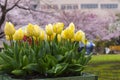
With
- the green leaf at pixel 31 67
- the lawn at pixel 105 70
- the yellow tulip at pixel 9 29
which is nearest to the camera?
the green leaf at pixel 31 67

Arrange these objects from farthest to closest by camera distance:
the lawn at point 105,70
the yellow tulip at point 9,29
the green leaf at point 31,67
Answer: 1. the lawn at point 105,70
2. the yellow tulip at point 9,29
3. the green leaf at point 31,67

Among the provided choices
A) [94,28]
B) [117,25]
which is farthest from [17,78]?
[117,25]

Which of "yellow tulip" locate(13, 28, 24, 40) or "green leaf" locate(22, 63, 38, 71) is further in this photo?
"yellow tulip" locate(13, 28, 24, 40)

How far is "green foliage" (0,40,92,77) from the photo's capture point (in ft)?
9.25

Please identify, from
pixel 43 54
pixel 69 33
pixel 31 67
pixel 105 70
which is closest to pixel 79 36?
pixel 69 33

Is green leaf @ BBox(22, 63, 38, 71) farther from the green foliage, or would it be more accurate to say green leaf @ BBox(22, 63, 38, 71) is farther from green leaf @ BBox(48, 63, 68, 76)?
green leaf @ BBox(48, 63, 68, 76)

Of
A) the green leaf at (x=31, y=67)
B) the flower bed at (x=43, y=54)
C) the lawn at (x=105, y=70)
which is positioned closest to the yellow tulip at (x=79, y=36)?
the flower bed at (x=43, y=54)

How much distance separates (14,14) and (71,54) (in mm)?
16412

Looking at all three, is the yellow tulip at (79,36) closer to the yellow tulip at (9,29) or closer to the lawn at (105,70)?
the yellow tulip at (9,29)

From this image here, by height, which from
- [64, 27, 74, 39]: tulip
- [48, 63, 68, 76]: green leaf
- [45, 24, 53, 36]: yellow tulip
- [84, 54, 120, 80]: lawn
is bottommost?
[84, 54, 120, 80]: lawn

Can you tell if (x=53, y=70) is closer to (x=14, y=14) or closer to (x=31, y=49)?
(x=31, y=49)

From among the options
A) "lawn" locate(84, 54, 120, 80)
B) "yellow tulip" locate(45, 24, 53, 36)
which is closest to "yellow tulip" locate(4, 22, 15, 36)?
"yellow tulip" locate(45, 24, 53, 36)

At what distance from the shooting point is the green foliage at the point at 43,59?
2818mm

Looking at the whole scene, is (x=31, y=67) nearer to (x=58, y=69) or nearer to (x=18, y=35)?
(x=58, y=69)
